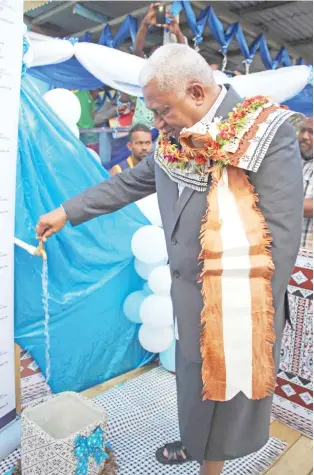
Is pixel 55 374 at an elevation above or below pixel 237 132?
below

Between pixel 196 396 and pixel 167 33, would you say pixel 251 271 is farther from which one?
pixel 167 33

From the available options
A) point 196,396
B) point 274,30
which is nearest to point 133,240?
point 196,396

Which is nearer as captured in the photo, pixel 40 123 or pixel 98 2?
pixel 40 123

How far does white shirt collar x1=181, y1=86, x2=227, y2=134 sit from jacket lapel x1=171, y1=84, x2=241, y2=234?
10 millimetres

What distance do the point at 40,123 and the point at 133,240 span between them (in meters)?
0.75

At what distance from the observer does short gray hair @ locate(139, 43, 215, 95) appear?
1.14 metres

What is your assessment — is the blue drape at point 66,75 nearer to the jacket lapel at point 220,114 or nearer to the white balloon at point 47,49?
the white balloon at point 47,49

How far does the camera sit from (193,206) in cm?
125

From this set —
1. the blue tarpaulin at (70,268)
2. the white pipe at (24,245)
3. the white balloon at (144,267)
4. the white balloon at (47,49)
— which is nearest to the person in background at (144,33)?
the white balloon at (47,49)

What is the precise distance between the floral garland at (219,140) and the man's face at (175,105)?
7 centimetres

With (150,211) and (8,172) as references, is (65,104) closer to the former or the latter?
(150,211)

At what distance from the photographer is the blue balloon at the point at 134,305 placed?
7.44ft

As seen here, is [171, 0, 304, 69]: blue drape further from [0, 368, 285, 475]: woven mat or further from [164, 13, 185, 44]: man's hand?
[0, 368, 285, 475]: woven mat

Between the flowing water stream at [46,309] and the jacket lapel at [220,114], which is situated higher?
the jacket lapel at [220,114]
